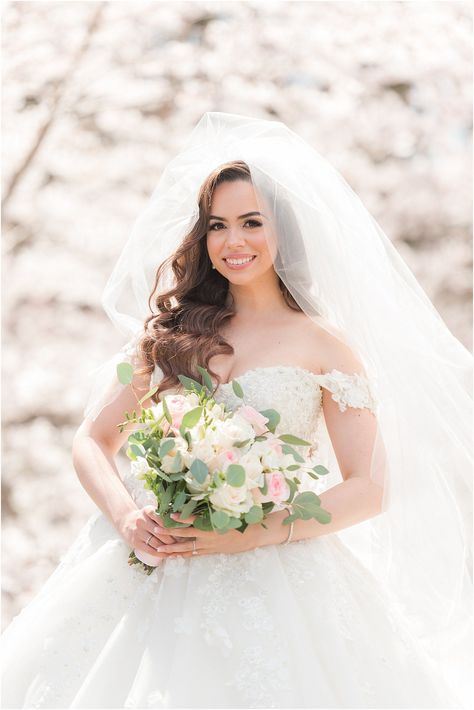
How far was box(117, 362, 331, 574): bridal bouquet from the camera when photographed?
8.07ft

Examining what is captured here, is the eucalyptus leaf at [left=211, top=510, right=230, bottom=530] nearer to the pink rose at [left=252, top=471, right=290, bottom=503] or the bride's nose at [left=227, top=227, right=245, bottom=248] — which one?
the pink rose at [left=252, top=471, right=290, bottom=503]

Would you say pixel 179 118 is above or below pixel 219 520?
above

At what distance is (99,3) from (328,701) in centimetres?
614

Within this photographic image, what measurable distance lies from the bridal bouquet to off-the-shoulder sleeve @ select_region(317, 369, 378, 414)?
0.42m

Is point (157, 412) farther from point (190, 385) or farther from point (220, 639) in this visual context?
point (220, 639)

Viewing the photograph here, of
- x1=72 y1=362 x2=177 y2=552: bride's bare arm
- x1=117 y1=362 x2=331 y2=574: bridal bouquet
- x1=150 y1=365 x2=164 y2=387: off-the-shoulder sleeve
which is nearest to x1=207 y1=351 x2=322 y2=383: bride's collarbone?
x1=150 y1=365 x2=164 y2=387: off-the-shoulder sleeve

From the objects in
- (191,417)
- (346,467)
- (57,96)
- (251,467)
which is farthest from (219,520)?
(57,96)

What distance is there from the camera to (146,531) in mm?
2789

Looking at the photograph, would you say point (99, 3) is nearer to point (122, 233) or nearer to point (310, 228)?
point (122, 233)

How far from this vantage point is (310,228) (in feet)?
10.2

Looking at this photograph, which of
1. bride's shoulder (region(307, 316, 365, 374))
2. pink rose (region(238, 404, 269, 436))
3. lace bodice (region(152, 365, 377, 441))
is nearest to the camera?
pink rose (region(238, 404, 269, 436))

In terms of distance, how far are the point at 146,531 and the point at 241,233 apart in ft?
3.53

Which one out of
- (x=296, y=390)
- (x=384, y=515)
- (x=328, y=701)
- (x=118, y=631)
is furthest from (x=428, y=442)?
(x=118, y=631)

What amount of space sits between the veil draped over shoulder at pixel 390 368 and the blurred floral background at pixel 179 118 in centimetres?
369
